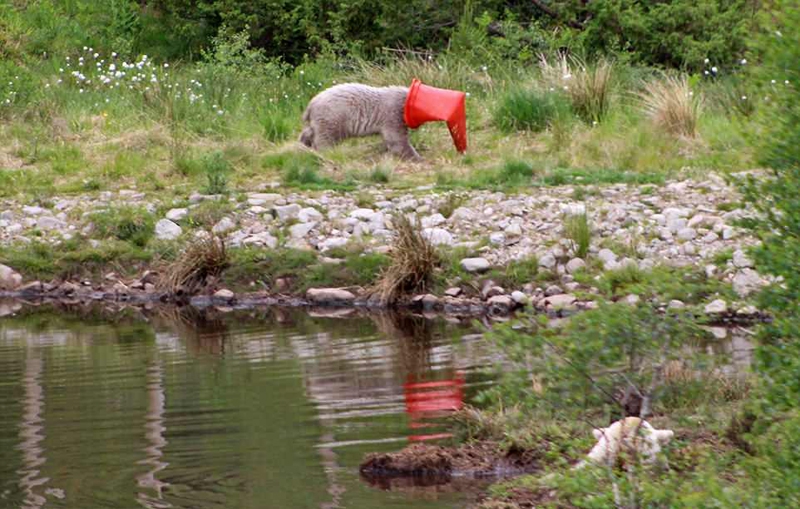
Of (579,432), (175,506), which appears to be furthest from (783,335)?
(175,506)

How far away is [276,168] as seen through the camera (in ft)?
61.4

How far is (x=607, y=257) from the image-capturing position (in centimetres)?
1486

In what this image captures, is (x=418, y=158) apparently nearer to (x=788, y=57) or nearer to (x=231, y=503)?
(x=231, y=503)

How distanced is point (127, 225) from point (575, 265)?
5.38 meters

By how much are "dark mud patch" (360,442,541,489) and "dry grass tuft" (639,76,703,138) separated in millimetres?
11307

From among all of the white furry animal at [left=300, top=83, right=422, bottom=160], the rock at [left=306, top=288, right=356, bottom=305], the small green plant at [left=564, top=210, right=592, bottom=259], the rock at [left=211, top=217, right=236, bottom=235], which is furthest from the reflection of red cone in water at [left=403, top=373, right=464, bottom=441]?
the white furry animal at [left=300, top=83, right=422, bottom=160]

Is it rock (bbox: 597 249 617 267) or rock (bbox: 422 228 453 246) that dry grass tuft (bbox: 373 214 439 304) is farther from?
rock (bbox: 597 249 617 267)

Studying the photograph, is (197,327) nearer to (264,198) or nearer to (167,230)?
(167,230)

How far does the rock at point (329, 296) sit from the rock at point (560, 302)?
2.18 metres

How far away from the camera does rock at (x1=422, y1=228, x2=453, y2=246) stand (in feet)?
50.8

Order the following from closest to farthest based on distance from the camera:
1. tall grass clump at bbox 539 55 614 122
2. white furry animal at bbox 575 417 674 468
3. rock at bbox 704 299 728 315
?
white furry animal at bbox 575 417 674 468, rock at bbox 704 299 728 315, tall grass clump at bbox 539 55 614 122

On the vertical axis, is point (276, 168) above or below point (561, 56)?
below

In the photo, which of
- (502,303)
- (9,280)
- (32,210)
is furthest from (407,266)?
(32,210)

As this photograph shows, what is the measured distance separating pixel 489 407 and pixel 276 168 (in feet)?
33.9
